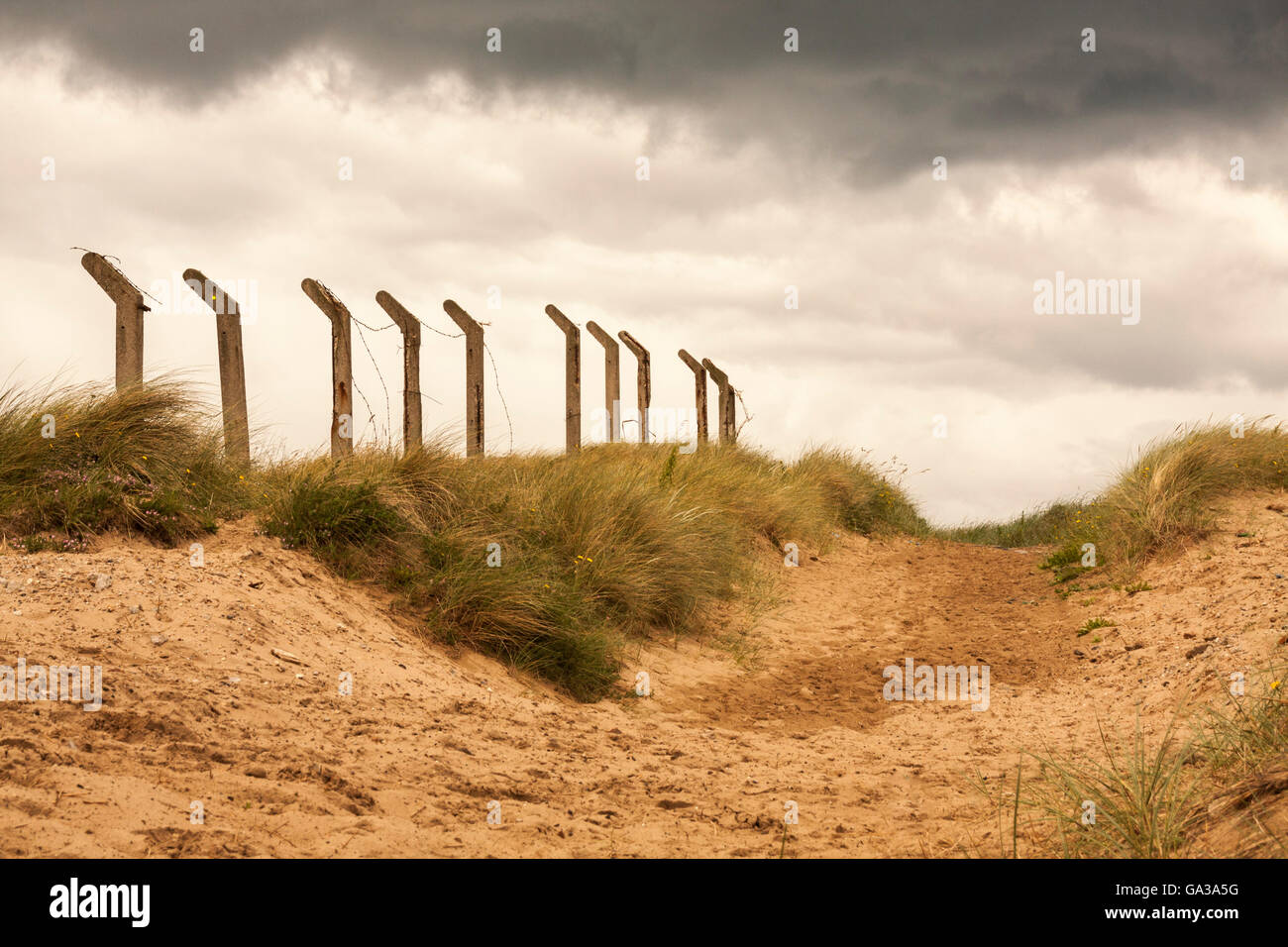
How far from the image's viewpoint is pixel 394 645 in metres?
5.87

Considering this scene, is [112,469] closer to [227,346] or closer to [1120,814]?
[227,346]

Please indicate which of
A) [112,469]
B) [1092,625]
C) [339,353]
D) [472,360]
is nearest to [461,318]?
[472,360]

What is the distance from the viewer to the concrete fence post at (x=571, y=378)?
1244 centimetres

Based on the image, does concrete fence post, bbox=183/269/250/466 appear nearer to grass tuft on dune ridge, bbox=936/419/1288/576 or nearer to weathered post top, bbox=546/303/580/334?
weathered post top, bbox=546/303/580/334

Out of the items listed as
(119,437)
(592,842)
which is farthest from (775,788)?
(119,437)

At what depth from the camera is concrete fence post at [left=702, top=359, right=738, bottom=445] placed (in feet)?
57.6

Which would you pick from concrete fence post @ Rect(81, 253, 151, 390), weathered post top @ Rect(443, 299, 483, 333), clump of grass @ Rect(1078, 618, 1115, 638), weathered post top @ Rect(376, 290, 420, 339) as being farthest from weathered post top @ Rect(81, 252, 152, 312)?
clump of grass @ Rect(1078, 618, 1115, 638)

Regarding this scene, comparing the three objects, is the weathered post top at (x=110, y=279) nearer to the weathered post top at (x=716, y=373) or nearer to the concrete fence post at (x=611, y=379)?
the concrete fence post at (x=611, y=379)

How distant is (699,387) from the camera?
16859 millimetres

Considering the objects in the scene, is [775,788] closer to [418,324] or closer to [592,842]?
[592,842]

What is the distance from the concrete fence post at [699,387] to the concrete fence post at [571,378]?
14.7ft

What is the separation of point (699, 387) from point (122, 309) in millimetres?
10459

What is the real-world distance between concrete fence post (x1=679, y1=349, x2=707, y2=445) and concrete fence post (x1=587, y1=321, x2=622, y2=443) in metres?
3.03

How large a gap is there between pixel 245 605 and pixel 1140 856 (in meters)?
4.59
